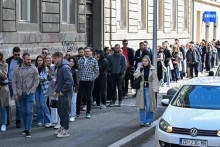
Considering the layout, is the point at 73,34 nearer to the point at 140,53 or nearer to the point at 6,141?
the point at 140,53

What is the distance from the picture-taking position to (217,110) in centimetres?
1007

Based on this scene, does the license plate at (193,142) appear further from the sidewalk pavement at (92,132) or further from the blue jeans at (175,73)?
the blue jeans at (175,73)

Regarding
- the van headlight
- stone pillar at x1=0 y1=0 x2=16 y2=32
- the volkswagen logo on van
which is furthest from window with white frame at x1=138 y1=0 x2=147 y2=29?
the volkswagen logo on van

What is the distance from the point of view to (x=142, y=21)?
2886 cm

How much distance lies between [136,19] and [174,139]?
60.1 ft

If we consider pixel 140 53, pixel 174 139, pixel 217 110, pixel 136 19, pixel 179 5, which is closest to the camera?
pixel 174 139

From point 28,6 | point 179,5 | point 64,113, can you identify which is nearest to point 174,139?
point 64,113

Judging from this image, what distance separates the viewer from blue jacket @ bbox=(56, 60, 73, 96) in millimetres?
10992

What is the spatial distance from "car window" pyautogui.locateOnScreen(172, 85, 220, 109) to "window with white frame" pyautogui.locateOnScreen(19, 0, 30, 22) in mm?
6908

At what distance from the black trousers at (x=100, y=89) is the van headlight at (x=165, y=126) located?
5966 mm

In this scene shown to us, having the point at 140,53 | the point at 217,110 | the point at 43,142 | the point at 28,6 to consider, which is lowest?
the point at 43,142

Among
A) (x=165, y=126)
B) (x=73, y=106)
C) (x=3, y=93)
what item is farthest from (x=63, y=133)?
(x=165, y=126)

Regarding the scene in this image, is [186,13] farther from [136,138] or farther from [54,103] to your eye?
[54,103]

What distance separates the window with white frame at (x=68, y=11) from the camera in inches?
759
